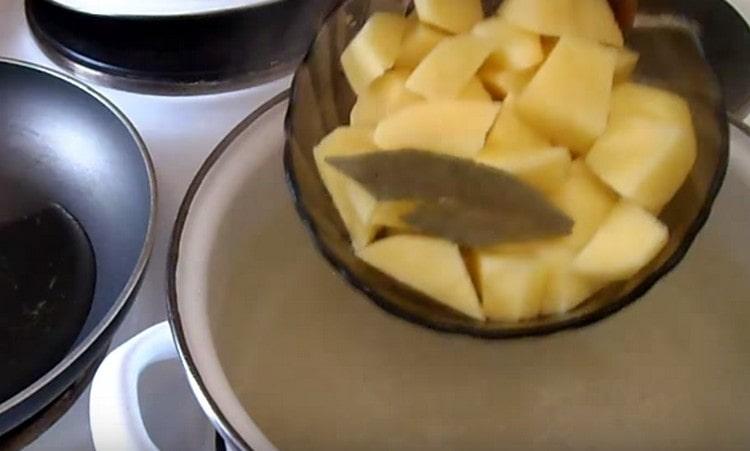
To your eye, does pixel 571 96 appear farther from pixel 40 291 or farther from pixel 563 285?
pixel 40 291

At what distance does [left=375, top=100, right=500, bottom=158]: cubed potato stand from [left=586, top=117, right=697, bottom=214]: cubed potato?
0.06m

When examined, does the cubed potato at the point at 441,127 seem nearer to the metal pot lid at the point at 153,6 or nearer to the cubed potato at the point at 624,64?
the cubed potato at the point at 624,64

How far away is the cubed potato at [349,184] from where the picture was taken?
0.55m

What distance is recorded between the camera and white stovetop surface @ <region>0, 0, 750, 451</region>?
1.88 ft

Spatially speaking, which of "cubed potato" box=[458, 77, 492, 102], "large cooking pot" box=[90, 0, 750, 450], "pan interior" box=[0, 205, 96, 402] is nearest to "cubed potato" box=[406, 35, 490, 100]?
"cubed potato" box=[458, 77, 492, 102]

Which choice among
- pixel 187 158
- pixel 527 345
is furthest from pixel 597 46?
pixel 187 158

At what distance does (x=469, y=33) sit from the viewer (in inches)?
23.0

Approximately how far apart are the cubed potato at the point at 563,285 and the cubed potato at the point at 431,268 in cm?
4

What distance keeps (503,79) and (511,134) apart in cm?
4

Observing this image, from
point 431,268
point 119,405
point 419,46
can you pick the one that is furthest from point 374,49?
point 119,405

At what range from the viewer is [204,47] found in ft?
2.34

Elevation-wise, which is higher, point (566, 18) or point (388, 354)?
point (566, 18)

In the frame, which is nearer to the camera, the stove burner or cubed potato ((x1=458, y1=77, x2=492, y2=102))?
cubed potato ((x1=458, y1=77, x2=492, y2=102))

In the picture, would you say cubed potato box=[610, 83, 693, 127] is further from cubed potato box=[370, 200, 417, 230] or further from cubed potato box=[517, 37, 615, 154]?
cubed potato box=[370, 200, 417, 230]
